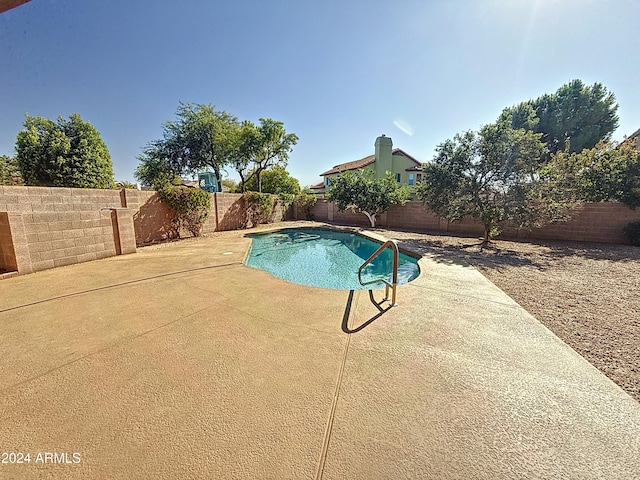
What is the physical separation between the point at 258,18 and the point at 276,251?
301 inches

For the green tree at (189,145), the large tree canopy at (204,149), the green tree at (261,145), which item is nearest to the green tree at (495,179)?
the green tree at (261,145)

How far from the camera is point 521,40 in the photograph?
21.2 feet

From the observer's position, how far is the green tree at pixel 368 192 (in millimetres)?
14188

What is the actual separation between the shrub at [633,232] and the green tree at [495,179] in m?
2.71

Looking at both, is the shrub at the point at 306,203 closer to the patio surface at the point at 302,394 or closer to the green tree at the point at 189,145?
the green tree at the point at 189,145

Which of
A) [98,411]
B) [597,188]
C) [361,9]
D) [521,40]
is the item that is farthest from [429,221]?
[98,411]

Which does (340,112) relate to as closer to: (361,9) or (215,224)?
(361,9)

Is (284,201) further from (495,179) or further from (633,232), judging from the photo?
(633,232)

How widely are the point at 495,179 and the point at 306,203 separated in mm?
12982

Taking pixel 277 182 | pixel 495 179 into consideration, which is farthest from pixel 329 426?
pixel 277 182

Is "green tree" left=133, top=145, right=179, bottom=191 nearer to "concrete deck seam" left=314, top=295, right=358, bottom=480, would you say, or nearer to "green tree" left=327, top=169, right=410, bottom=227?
"green tree" left=327, top=169, right=410, bottom=227

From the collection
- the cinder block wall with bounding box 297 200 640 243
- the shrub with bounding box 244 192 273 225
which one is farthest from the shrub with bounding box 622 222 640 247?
the shrub with bounding box 244 192 273 225

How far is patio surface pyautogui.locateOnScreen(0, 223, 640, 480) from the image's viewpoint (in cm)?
154

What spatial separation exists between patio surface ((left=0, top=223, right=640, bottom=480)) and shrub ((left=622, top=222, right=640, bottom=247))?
9801 millimetres
